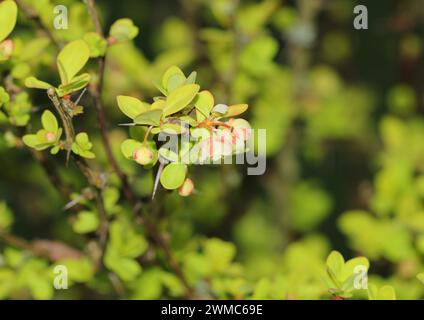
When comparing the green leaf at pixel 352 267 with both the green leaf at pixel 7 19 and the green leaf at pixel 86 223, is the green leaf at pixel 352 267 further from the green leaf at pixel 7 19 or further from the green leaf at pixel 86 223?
the green leaf at pixel 7 19

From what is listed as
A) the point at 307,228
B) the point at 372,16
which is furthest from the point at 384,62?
the point at 307,228

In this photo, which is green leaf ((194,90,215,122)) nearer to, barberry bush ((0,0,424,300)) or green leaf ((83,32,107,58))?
barberry bush ((0,0,424,300))

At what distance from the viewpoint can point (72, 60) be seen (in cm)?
96

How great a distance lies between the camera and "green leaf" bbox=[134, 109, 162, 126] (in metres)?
0.86

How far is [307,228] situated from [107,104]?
2.26 feet

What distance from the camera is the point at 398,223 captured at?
4.85ft

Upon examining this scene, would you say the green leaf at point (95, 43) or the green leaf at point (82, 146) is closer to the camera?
the green leaf at point (82, 146)

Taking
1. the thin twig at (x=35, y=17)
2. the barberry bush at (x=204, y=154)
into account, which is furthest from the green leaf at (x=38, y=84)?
the thin twig at (x=35, y=17)

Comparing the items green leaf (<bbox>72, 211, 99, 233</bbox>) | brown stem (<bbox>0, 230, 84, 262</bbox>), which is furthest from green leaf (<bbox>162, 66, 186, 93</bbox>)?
brown stem (<bbox>0, 230, 84, 262</bbox>)

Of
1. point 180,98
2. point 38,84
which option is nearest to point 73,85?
point 38,84

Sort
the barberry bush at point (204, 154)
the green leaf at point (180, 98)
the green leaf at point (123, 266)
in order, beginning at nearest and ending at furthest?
the green leaf at point (180, 98)
the barberry bush at point (204, 154)
the green leaf at point (123, 266)

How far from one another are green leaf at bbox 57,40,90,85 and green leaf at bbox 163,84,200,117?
0.56ft

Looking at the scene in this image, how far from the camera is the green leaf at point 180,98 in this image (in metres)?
0.85

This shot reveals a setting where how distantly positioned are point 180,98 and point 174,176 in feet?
0.35
